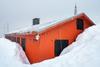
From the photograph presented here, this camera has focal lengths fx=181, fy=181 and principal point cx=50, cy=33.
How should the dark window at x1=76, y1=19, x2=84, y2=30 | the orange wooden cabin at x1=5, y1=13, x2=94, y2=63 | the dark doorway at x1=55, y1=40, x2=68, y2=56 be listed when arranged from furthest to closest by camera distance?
1. the dark window at x1=76, y1=19, x2=84, y2=30
2. the dark doorway at x1=55, y1=40, x2=68, y2=56
3. the orange wooden cabin at x1=5, y1=13, x2=94, y2=63

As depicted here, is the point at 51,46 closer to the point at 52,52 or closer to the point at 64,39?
the point at 52,52

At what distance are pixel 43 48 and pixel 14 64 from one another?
4.97 meters

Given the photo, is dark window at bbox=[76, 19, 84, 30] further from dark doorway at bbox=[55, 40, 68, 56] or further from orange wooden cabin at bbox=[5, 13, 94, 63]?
dark doorway at bbox=[55, 40, 68, 56]

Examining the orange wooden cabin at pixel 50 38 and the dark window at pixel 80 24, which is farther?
the dark window at pixel 80 24

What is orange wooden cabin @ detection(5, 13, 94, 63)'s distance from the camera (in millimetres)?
13655

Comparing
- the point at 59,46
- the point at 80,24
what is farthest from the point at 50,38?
the point at 80,24

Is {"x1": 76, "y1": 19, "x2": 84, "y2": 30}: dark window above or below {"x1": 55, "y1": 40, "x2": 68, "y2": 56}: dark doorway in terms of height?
above

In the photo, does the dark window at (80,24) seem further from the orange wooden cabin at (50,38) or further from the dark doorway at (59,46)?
the dark doorway at (59,46)

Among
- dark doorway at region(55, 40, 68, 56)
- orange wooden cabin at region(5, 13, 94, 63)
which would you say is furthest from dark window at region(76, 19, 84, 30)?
dark doorway at region(55, 40, 68, 56)

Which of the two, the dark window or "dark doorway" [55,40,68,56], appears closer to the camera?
"dark doorway" [55,40,68,56]

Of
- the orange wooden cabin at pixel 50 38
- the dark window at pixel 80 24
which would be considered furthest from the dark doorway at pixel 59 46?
the dark window at pixel 80 24

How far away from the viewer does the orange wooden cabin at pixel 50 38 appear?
538 inches

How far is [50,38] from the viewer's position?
14266 millimetres

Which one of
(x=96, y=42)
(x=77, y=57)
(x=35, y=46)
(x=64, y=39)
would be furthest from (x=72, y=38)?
(x=77, y=57)
